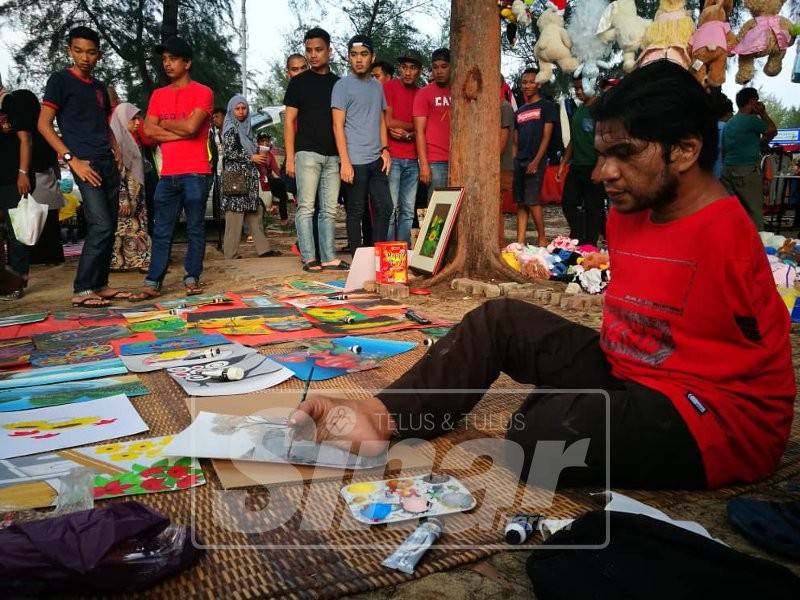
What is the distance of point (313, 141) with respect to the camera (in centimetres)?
530

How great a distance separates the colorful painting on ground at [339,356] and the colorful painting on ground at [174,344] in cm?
47

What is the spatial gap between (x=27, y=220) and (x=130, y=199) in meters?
0.94

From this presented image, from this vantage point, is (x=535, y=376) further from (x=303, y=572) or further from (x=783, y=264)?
(x=783, y=264)

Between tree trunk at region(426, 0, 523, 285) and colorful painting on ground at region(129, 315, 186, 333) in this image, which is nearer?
colorful painting on ground at region(129, 315, 186, 333)

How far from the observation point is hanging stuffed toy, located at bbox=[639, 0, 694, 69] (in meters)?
5.15

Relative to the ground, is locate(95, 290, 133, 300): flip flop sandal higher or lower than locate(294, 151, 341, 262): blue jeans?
lower

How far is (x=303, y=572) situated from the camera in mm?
1271

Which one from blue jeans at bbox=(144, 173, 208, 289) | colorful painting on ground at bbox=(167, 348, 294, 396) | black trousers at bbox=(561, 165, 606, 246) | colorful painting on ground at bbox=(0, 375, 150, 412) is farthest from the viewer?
black trousers at bbox=(561, 165, 606, 246)

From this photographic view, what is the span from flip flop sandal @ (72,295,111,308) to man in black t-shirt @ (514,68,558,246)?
3732mm

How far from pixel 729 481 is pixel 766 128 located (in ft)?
21.2

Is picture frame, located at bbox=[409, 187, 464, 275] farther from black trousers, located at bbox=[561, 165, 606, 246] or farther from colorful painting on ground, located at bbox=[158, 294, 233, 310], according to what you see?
black trousers, located at bbox=[561, 165, 606, 246]

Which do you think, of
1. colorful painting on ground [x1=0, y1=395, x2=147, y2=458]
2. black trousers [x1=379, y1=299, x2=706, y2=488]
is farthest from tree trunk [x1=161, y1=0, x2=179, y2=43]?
black trousers [x1=379, y1=299, x2=706, y2=488]

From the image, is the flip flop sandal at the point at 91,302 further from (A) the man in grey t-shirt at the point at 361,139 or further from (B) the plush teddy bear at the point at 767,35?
(B) the plush teddy bear at the point at 767,35

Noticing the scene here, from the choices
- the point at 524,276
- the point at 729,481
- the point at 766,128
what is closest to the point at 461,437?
the point at 729,481
